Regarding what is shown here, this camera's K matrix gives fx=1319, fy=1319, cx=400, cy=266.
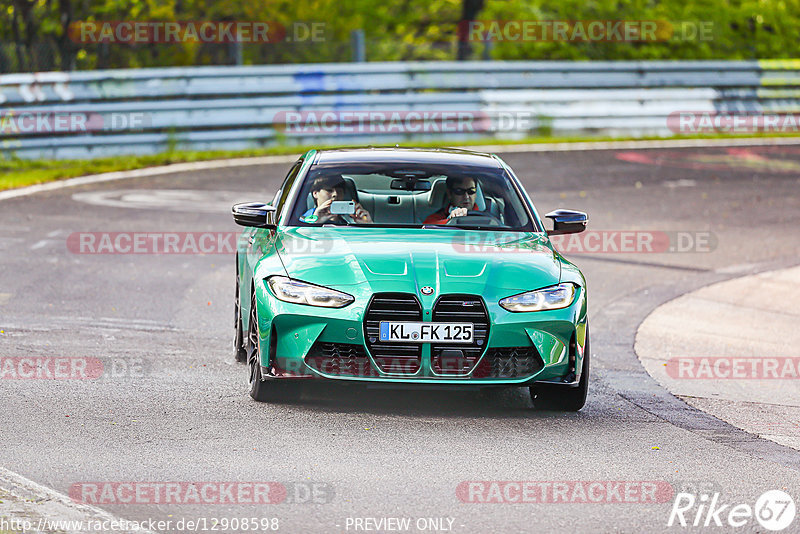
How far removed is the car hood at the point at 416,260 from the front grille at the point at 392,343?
0.07 m

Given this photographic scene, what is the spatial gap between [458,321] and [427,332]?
0.59ft

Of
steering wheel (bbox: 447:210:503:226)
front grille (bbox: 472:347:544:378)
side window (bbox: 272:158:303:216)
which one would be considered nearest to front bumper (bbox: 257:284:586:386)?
front grille (bbox: 472:347:544:378)

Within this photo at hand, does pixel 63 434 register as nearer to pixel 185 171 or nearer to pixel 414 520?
pixel 414 520

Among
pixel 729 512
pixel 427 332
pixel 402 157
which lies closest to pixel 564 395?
pixel 427 332

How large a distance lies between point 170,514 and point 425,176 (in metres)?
4.11

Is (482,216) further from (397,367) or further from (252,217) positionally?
(397,367)

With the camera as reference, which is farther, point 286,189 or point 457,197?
point 286,189

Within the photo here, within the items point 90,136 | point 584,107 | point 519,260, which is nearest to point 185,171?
point 90,136

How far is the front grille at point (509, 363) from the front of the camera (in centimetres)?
723

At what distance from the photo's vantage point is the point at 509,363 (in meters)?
7.29

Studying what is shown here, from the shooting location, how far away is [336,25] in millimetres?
31906

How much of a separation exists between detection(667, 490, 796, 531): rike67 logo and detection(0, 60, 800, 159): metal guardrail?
15.8 meters

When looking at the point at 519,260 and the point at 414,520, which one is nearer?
the point at 414,520

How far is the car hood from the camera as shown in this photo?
23.9 ft
